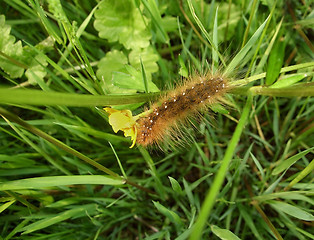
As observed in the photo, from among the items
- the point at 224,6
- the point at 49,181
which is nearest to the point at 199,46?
the point at 224,6

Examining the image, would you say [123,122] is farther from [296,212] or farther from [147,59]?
[296,212]

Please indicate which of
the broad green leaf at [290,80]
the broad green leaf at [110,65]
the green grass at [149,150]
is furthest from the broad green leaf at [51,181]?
the broad green leaf at [290,80]

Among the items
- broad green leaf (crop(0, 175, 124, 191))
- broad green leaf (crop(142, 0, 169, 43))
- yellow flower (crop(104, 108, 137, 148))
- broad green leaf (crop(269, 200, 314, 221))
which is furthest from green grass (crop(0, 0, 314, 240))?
yellow flower (crop(104, 108, 137, 148))

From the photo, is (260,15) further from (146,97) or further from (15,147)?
(15,147)

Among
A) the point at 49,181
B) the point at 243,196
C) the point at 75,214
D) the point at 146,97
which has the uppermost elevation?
the point at 146,97

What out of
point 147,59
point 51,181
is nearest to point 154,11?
point 147,59
